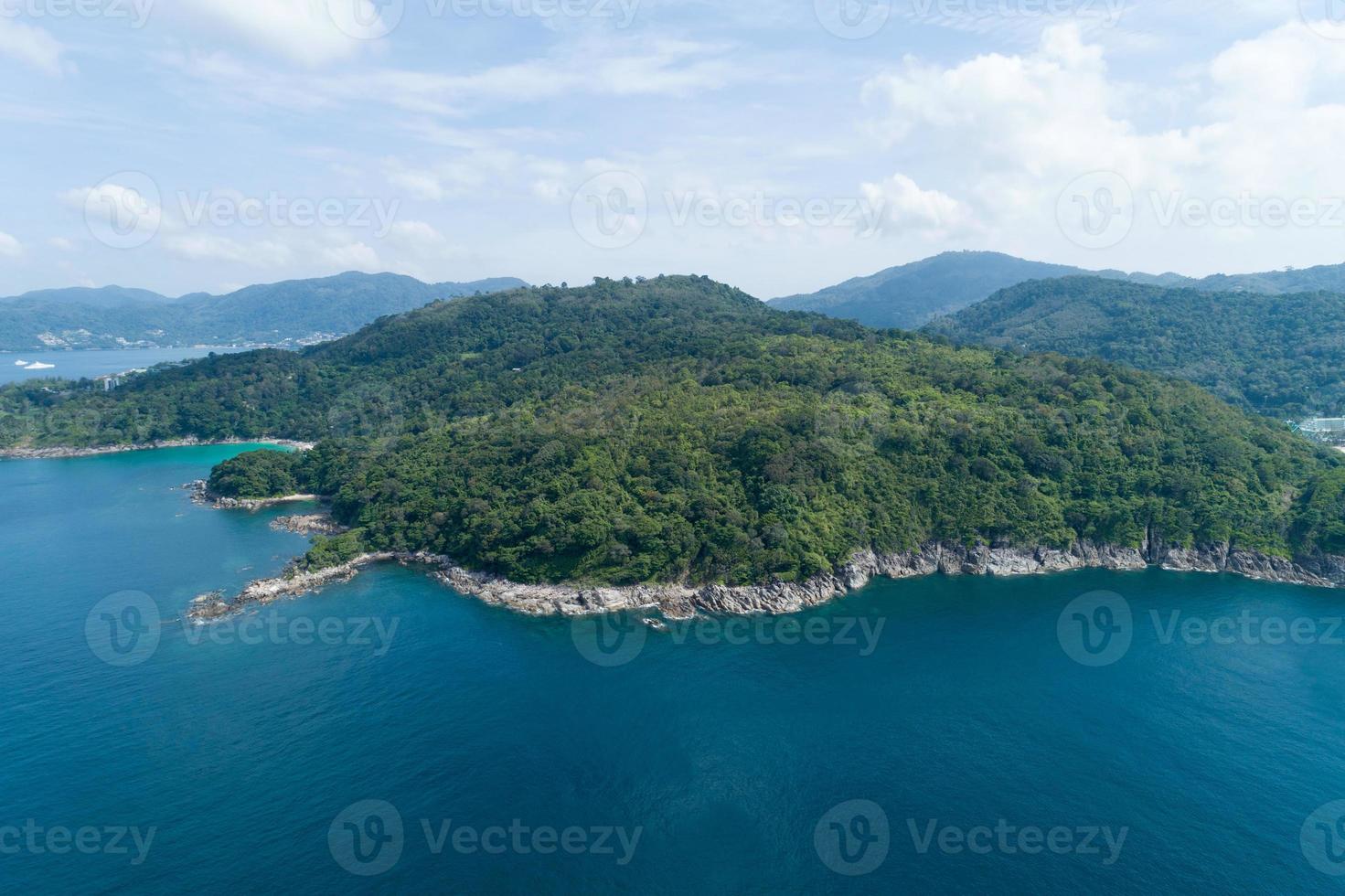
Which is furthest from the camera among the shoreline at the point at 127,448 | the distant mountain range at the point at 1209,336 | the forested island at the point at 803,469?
the distant mountain range at the point at 1209,336

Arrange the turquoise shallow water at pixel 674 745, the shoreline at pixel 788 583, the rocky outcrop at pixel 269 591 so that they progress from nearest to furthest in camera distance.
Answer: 1. the turquoise shallow water at pixel 674 745
2. the rocky outcrop at pixel 269 591
3. the shoreline at pixel 788 583

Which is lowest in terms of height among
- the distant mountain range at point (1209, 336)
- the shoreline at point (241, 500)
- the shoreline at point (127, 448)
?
the shoreline at point (241, 500)

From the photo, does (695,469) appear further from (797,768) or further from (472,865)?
(472,865)

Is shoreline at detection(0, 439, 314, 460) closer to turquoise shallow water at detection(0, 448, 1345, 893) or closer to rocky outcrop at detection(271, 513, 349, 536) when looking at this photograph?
rocky outcrop at detection(271, 513, 349, 536)

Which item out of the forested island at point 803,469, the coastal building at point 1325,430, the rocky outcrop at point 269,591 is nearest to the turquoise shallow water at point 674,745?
the rocky outcrop at point 269,591

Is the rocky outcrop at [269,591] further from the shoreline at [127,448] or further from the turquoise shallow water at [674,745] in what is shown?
the shoreline at [127,448]

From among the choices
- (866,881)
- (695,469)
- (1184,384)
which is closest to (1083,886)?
(866,881)
